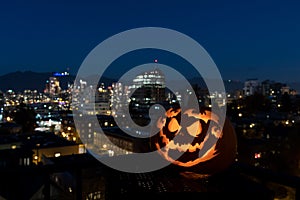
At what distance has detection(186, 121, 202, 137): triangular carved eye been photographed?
1.85 metres

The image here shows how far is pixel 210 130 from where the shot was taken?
182 cm

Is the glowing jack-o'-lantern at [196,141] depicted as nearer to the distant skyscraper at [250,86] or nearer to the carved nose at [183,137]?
the carved nose at [183,137]

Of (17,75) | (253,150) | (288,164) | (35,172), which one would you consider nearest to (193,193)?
(35,172)

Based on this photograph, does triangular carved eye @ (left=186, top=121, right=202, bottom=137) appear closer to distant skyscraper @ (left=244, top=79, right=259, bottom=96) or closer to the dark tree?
the dark tree

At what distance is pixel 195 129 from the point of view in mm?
1856

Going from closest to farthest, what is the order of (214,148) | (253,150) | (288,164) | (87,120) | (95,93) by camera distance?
(214,148) < (288,164) < (253,150) < (87,120) < (95,93)

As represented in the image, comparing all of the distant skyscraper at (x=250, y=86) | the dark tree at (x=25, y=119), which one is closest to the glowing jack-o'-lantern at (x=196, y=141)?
the dark tree at (x=25, y=119)

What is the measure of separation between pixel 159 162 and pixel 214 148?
370 mm

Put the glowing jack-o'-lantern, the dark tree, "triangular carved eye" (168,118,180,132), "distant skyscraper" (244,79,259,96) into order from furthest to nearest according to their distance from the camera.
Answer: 1. "distant skyscraper" (244,79,259,96)
2. the dark tree
3. "triangular carved eye" (168,118,180,132)
4. the glowing jack-o'-lantern

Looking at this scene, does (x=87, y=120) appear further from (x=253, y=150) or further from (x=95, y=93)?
(x=95, y=93)

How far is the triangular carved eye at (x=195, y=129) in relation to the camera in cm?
185

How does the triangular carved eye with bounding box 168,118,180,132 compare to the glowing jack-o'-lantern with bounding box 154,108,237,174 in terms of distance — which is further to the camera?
the triangular carved eye with bounding box 168,118,180,132

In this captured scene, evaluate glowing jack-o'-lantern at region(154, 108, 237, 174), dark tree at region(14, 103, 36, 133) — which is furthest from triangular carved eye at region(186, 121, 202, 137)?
dark tree at region(14, 103, 36, 133)

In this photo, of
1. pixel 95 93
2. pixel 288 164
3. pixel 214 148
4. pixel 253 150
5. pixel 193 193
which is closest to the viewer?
pixel 193 193
